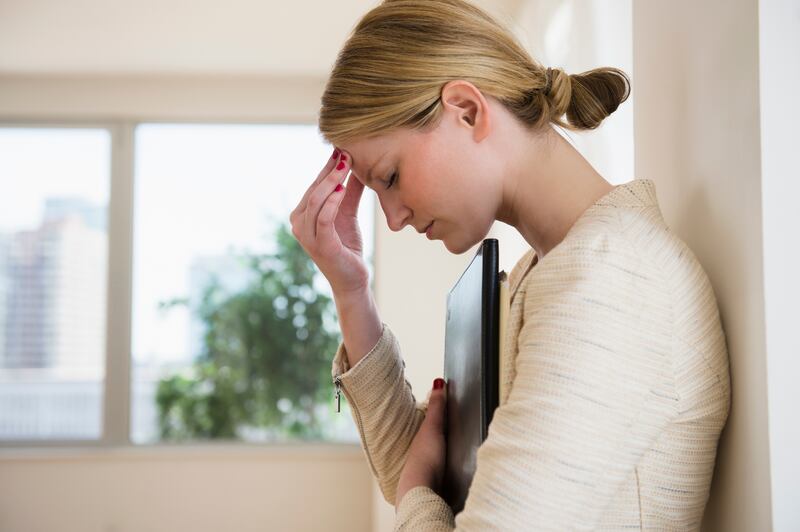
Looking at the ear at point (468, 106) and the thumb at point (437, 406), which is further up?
the ear at point (468, 106)

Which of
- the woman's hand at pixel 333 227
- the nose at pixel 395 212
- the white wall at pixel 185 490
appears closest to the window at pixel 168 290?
the white wall at pixel 185 490

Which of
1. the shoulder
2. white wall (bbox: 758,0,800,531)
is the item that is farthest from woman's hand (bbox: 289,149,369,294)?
white wall (bbox: 758,0,800,531)

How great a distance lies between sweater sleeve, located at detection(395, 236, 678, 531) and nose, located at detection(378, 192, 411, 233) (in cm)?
29

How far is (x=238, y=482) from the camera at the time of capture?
14.4 ft

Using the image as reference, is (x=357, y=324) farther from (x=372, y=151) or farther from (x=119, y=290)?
(x=119, y=290)

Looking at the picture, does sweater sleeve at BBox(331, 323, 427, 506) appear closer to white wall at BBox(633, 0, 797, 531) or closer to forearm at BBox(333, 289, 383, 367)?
forearm at BBox(333, 289, 383, 367)

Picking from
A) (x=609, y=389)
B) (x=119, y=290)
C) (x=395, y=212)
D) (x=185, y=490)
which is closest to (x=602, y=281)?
(x=609, y=389)

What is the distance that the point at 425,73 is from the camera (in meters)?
0.91

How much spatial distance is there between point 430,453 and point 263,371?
11.6 feet

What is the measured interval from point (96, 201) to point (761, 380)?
4.33 metres

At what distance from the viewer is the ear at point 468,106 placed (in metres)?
0.91

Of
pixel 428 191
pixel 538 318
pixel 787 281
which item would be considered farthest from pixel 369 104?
pixel 787 281

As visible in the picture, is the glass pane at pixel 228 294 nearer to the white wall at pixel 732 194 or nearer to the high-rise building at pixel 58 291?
the high-rise building at pixel 58 291

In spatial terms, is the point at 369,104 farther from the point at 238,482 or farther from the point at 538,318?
the point at 238,482
